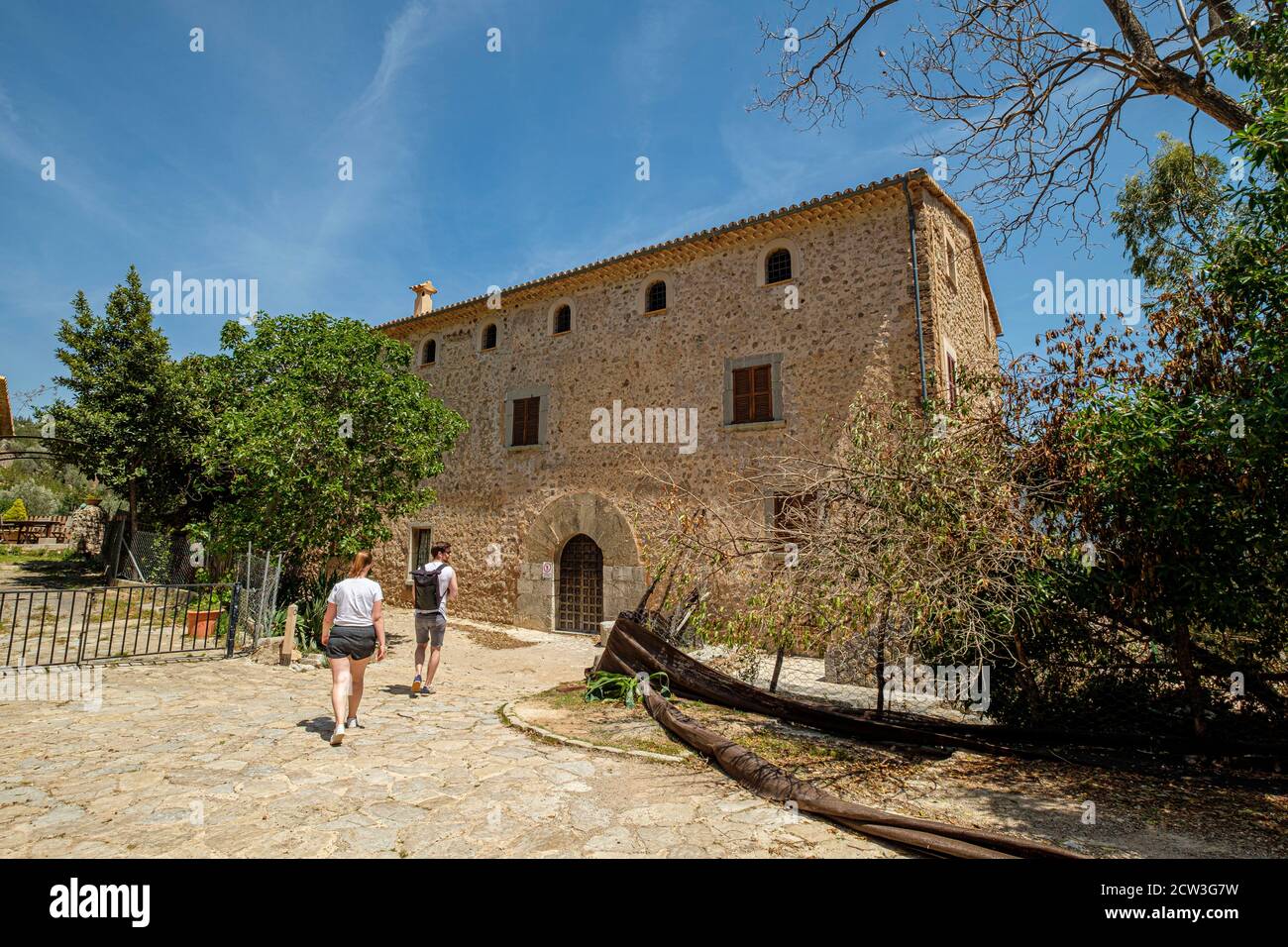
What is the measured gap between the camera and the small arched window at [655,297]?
12758 millimetres

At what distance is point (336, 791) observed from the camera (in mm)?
4090

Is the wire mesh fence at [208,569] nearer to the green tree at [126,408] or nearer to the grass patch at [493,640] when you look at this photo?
the green tree at [126,408]

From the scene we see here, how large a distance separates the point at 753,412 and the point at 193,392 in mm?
15430

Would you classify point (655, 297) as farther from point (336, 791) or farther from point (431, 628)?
point (336, 791)

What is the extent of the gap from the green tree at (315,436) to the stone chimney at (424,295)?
6.31m

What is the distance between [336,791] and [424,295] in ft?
52.4

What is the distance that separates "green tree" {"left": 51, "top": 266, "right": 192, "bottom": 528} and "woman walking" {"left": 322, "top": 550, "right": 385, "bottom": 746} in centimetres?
1466

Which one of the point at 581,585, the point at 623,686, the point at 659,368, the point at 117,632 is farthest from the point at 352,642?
the point at 659,368

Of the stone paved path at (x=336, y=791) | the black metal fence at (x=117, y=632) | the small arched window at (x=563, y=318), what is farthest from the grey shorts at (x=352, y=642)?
the small arched window at (x=563, y=318)

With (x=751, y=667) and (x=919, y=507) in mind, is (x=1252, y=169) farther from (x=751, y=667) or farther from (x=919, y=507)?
(x=751, y=667)

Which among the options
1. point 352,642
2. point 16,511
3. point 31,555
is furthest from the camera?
point 16,511

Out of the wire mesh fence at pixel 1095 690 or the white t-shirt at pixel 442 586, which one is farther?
the white t-shirt at pixel 442 586

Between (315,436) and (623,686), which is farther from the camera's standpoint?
(315,436)

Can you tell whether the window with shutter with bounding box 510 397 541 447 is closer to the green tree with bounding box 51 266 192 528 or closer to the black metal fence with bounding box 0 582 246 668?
the black metal fence with bounding box 0 582 246 668
